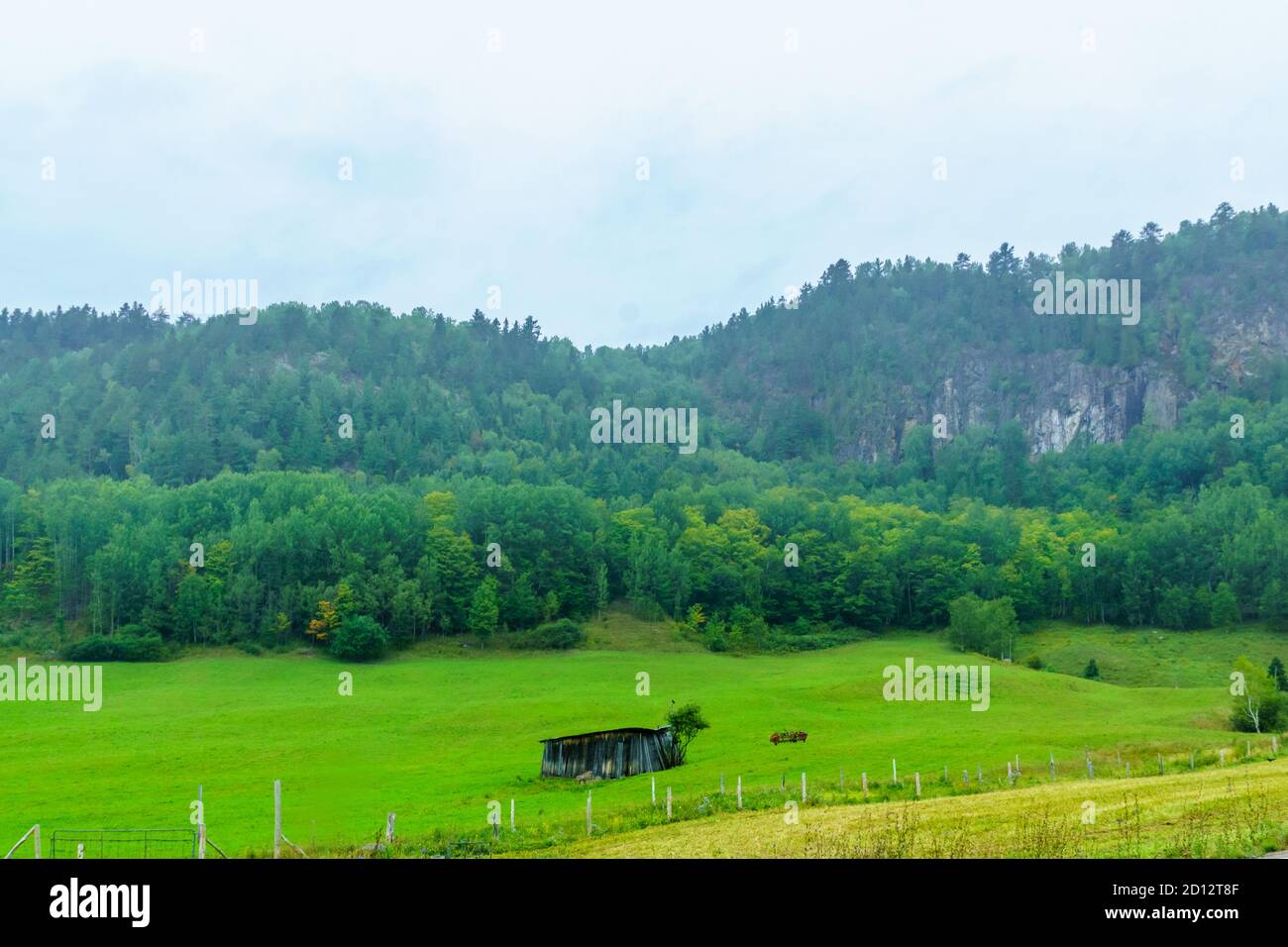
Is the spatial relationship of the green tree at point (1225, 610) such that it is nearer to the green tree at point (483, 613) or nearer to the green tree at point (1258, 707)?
the green tree at point (1258, 707)

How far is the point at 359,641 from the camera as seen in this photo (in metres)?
112

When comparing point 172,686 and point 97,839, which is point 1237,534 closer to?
point 172,686

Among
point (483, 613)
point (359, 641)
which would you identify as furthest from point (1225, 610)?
point (359, 641)

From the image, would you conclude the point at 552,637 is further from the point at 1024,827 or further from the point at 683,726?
the point at 1024,827

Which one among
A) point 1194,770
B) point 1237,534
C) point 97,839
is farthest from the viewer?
point 1237,534

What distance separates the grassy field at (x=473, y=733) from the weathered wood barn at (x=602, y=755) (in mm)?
1286

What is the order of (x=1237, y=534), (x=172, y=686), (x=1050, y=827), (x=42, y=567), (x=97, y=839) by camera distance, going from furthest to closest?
(x=1237, y=534)
(x=42, y=567)
(x=172, y=686)
(x=97, y=839)
(x=1050, y=827)

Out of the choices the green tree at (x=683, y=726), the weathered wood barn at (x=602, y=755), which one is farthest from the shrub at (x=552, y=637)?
the weathered wood barn at (x=602, y=755)

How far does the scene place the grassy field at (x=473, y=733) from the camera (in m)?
46.7

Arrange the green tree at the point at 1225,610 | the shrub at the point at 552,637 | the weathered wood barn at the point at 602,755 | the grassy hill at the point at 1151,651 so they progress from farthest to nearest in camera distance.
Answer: the green tree at the point at 1225,610 < the shrub at the point at 552,637 < the grassy hill at the point at 1151,651 < the weathered wood barn at the point at 602,755
